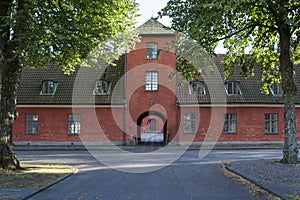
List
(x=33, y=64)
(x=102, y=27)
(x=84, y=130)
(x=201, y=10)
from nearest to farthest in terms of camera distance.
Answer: (x=201, y=10) → (x=102, y=27) → (x=33, y=64) → (x=84, y=130)

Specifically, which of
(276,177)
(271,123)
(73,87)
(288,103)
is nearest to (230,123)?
(271,123)

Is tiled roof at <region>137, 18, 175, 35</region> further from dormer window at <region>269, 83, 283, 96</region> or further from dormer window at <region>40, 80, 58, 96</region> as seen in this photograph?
dormer window at <region>269, 83, 283, 96</region>

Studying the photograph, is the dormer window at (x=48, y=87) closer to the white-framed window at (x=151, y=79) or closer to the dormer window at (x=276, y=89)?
the white-framed window at (x=151, y=79)

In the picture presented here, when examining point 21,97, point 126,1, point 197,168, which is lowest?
point 197,168

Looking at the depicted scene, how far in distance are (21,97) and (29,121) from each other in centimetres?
214

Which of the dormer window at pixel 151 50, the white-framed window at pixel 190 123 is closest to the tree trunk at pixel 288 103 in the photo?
the white-framed window at pixel 190 123

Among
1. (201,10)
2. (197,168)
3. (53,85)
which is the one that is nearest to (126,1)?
(201,10)

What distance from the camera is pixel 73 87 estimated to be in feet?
102

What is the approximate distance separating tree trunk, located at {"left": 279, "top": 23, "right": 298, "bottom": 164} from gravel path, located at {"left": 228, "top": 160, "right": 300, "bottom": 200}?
2.05 feet

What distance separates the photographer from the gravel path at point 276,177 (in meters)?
9.10

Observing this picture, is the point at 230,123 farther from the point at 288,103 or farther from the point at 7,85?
the point at 7,85

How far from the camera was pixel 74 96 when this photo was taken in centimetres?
3031

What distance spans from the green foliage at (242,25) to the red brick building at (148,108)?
10020mm

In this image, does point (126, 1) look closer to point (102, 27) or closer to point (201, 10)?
point (102, 27)
